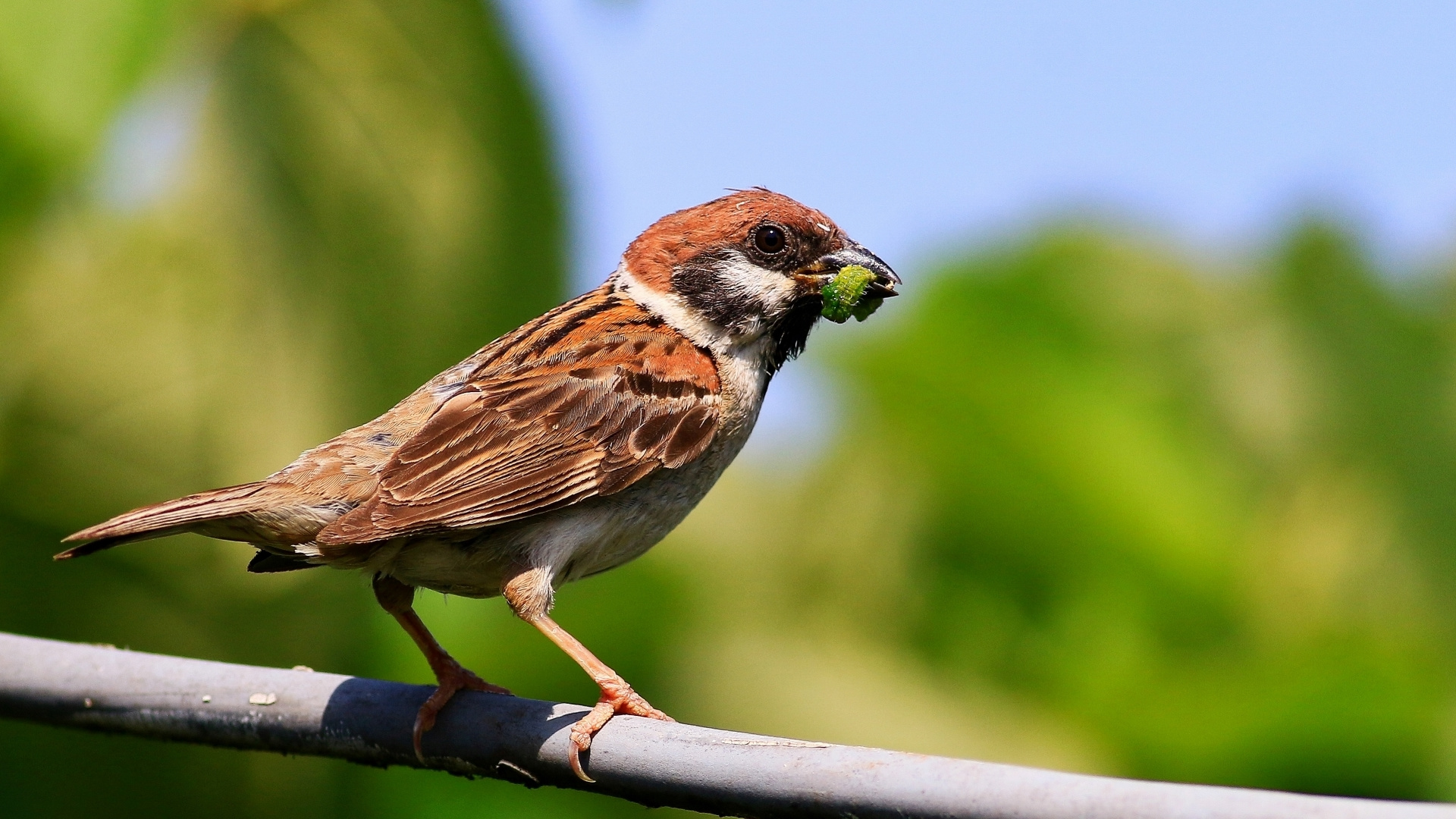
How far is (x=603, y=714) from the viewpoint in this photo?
11.4ft

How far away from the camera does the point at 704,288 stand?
4.78m

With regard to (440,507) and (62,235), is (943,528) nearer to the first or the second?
(440,507)

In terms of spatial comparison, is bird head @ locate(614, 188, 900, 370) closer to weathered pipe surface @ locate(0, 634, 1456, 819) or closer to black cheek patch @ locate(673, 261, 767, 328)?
black cheek patch @ locate(673, 261, 767, 328)

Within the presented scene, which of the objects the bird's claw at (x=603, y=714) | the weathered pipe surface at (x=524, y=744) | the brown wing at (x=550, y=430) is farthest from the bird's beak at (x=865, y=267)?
the weathered pipe surface at (x=524, y=744)

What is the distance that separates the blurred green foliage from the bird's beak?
1.83 meters

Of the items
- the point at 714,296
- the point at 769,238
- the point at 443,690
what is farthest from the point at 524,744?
the point at 769,238

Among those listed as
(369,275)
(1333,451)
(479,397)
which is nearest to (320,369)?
(369,275)

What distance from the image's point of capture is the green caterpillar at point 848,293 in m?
4.68

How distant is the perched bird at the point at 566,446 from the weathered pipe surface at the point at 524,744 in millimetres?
246

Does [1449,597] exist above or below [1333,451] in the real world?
below

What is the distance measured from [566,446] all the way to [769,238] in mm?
973

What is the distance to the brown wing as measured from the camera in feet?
13.4

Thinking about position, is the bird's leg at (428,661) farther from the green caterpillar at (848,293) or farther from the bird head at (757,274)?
the green caterpillar at (848,293)

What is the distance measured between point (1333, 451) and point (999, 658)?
2026 millimetres
